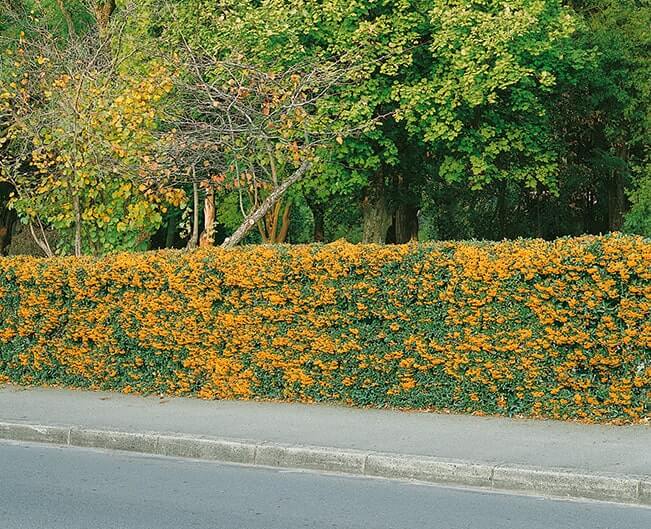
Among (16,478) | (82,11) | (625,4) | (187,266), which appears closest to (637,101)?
(625,4)

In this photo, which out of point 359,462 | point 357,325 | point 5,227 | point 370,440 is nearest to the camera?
point 359,462

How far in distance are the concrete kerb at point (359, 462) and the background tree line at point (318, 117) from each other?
17.1 ft

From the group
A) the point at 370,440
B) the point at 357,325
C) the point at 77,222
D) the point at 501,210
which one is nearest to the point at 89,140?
the point at 77,222

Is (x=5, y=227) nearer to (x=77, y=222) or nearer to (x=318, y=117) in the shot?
(x=318, y=117)

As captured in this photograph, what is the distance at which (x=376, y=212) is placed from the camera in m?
32.1

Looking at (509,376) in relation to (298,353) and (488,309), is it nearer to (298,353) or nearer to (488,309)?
(488,309)

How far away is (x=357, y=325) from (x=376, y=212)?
21.1 m

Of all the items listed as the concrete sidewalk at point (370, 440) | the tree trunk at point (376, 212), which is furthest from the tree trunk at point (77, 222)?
the tree trunk at point (376, 212)

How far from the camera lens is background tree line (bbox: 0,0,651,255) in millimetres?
15312

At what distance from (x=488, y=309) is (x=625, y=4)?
2586 centimetres

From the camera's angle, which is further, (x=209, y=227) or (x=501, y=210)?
(x=501, y=210)

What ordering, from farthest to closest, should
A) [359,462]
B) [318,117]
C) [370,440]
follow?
1. [318,117]
2. [370,440]
3. [359,462]

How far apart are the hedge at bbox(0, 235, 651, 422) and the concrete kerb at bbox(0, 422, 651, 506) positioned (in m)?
2.11

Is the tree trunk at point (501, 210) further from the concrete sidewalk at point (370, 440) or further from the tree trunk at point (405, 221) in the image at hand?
the concrete sidewalk at point (370, 440)
